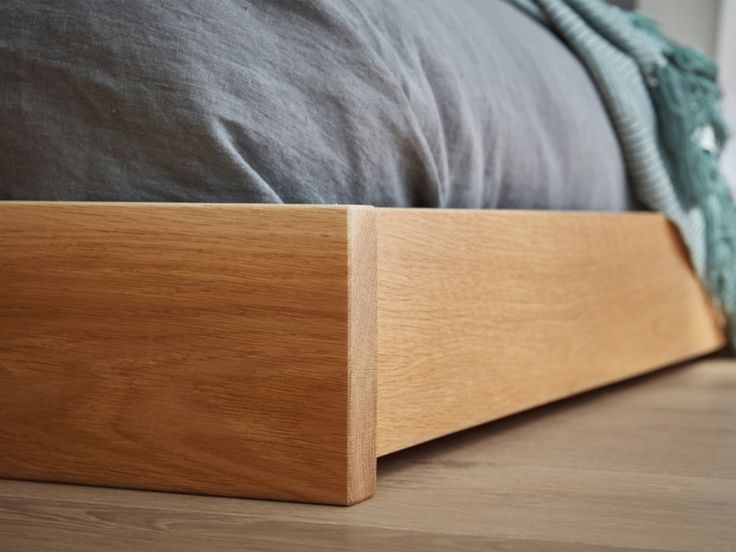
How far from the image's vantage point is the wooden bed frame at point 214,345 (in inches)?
33.9

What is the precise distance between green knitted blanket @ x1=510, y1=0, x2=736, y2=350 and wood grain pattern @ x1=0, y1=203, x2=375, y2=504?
0.90 m

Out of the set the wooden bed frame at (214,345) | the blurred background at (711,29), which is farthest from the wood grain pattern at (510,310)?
the blurred background at (711,29)

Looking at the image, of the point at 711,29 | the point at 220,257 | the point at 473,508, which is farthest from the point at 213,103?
the point at 711,29

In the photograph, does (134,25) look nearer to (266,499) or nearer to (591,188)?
(266,499)

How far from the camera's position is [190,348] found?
89cm

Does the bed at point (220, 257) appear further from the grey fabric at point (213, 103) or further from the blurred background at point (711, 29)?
the blurred background at point (711, 29)

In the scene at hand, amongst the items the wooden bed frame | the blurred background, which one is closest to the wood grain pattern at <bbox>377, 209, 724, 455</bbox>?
the wooden bed frame

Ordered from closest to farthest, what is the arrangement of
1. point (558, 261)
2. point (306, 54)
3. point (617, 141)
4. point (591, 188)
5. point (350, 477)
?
point (350, 477), point (306, 54), point (558, 261), point (591, 188), point (617, 141)

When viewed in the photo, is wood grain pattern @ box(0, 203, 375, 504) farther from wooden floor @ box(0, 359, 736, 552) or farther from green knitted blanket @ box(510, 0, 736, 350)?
green knitted blanket @ box(510, 0, 736, 350)

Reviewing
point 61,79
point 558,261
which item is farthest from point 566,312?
point 61,79

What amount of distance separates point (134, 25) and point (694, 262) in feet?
3.74

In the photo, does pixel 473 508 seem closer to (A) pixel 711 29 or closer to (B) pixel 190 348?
(B) pixel 190 348

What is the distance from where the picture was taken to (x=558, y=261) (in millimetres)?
1341

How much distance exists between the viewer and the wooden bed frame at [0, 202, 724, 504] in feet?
2.83
